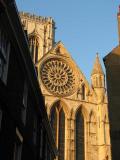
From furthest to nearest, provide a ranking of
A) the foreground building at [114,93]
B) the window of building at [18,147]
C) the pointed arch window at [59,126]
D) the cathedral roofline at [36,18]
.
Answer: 1. the cathedral roofline at [36,18]
2. the pointed arch window at [59,126]
3. the foreground building at [114,93]
4. the window of building at [18,147]

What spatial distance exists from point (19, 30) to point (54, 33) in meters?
39.5

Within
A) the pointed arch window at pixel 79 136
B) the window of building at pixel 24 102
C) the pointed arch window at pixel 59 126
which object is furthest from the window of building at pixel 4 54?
the pointed arch window at pixel 79 136

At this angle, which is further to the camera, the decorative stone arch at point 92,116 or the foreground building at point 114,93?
the decorative stone arch at point 92,116

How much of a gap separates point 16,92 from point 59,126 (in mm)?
23316

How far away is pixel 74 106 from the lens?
3541 cm

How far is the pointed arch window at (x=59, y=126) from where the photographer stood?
Result: 3309 centimetres

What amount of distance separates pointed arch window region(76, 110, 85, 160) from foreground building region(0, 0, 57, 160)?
767 inches

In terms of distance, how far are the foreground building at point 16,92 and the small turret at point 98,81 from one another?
2269 cm

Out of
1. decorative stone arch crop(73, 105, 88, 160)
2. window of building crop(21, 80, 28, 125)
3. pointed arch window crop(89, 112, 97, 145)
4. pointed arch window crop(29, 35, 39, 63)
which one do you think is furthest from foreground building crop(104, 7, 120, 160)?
pointed arch window crop(29, 35, 39, 63)

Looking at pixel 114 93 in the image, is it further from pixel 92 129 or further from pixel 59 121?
pixel 92 129

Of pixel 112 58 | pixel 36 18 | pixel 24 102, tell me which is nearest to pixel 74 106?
pixel 36 18

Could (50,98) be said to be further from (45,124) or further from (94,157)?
(45,124)

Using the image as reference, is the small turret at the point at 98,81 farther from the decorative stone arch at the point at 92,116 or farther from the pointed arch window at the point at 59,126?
the pointed arch window at the point at 59,126

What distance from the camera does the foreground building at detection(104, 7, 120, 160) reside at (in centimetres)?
1273
